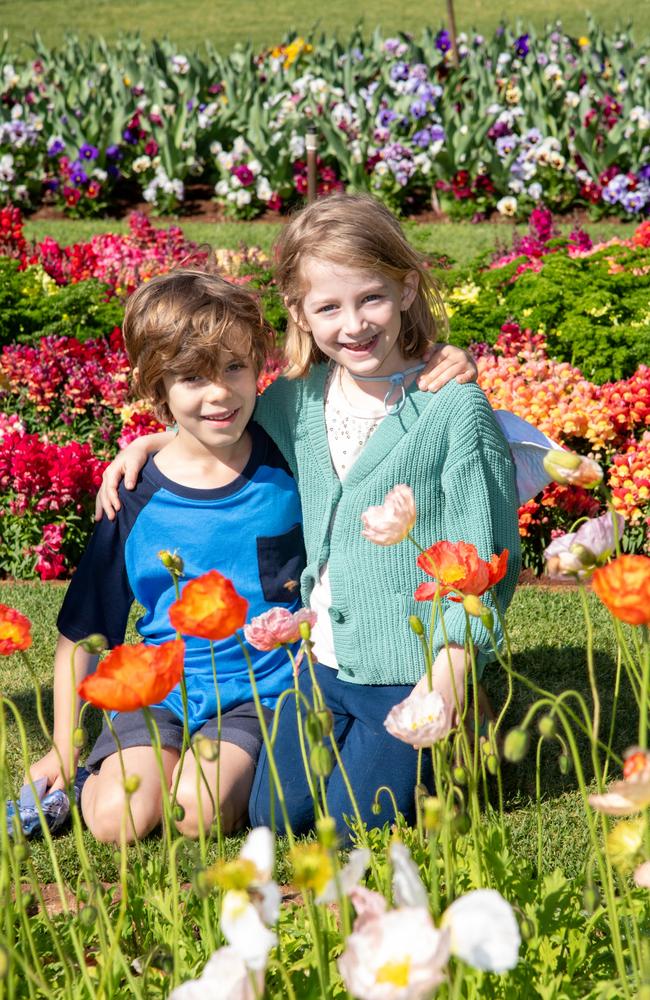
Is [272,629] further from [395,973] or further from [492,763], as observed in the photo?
[395,973]

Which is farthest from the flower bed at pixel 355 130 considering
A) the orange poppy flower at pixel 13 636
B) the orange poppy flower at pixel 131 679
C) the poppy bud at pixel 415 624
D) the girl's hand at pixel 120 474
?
the orange poppy flower at pixel 131 679

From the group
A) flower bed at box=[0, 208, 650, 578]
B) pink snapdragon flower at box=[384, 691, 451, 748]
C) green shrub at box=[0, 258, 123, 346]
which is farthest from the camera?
green shrub at box=[0, 258, 123, 346]

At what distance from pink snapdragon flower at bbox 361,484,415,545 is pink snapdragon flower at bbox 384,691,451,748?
0.26 m

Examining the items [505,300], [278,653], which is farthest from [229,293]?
[505,300]

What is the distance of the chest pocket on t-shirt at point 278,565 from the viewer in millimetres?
2750

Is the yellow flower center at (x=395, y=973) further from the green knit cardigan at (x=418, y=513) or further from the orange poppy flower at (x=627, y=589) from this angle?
the green knit cardigan at (x=418, y=513)

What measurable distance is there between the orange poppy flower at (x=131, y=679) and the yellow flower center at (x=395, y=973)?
1.34ft

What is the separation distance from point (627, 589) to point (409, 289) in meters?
1.48

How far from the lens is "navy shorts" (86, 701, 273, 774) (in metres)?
2.63

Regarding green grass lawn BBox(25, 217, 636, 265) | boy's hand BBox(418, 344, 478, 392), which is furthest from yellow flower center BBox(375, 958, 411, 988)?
green grass lawn BBox(25, 217, 636, 265)

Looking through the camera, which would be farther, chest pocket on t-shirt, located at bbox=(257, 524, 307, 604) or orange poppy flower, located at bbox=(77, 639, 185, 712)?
chest pocket on t-shirt, located at bbox=(257, 524, 307, 604)

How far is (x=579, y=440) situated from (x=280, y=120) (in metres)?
6.25

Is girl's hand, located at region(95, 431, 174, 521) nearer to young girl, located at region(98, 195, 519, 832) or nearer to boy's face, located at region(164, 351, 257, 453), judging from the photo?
boy's face, located at region(164, 351, 257, 453)

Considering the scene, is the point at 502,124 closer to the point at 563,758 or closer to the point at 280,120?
the point at 280,120
